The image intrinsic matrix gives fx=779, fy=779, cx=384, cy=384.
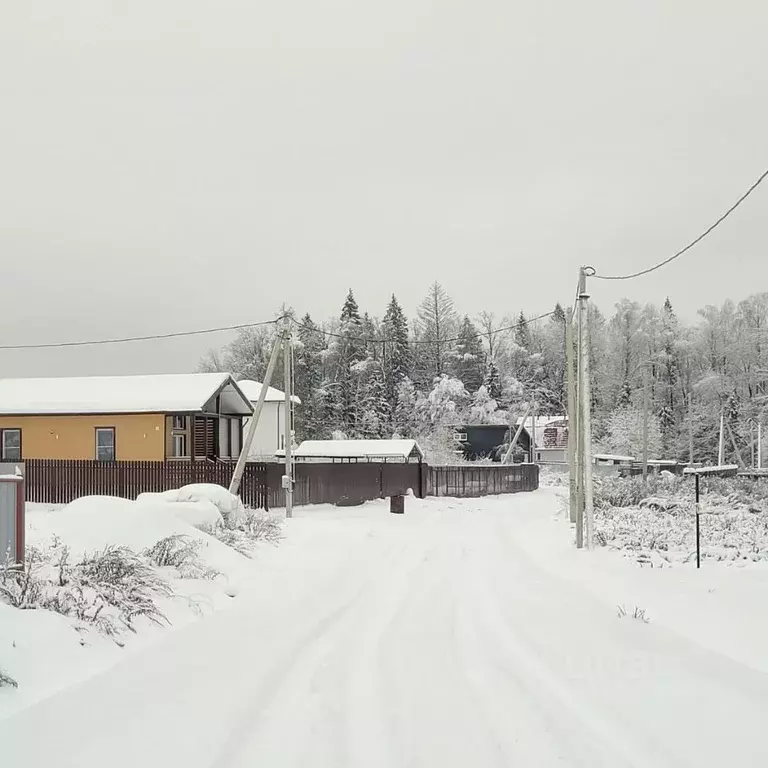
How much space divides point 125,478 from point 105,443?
24.4ft

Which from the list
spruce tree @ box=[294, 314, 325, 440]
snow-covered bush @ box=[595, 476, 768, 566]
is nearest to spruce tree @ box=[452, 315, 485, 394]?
spruce tree @ box=[294, 314, 325, 440]

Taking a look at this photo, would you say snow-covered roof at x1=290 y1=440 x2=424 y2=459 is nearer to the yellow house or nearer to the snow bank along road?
the yellow house

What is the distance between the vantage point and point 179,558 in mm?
9539

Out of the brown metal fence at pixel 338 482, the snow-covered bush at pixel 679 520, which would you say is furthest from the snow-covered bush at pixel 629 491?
the brown metal fence at pixel 338 482

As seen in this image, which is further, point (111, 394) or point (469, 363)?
point (469, 363)

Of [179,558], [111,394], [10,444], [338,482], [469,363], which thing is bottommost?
[338,482]

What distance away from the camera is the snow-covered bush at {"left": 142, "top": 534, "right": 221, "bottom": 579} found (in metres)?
9.29

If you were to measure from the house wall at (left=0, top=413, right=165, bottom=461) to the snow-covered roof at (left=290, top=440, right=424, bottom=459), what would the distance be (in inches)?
612

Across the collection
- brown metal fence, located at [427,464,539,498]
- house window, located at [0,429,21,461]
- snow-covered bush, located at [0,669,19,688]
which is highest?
house window, located at [0,429,21,461]

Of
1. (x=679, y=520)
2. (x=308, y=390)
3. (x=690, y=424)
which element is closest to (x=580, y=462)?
(x=679, y=520)

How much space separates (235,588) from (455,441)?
1956 inches

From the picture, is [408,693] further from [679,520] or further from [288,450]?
[288,450]

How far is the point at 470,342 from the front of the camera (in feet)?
246

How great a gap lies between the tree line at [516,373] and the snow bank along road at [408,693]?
1920 inches
